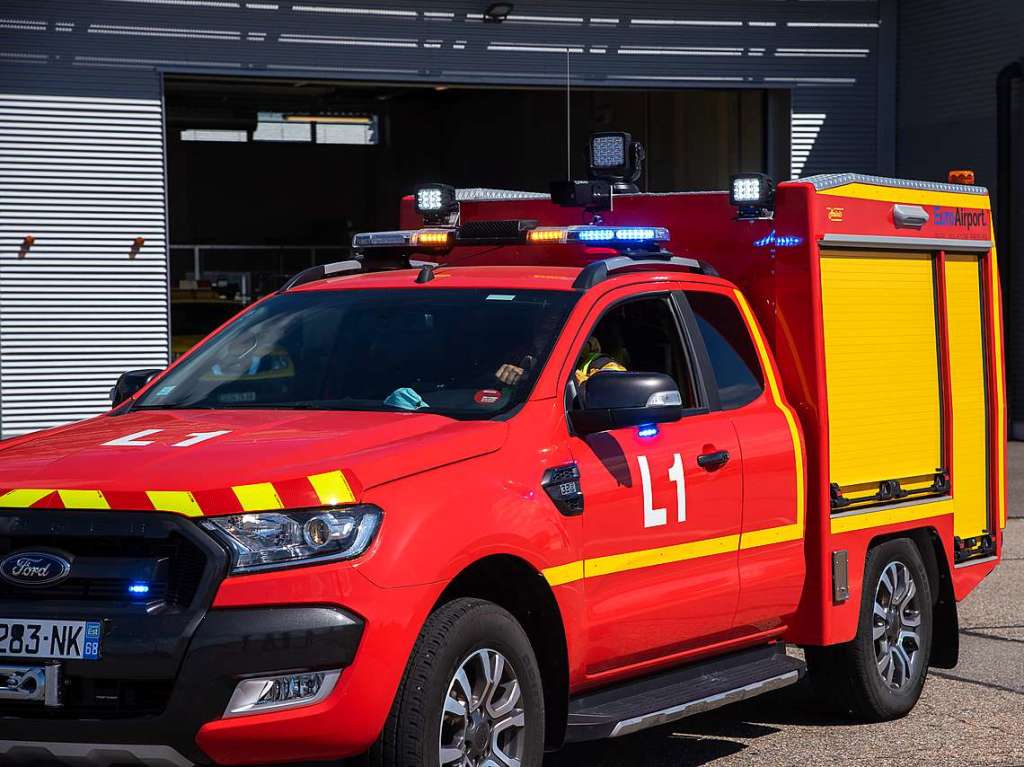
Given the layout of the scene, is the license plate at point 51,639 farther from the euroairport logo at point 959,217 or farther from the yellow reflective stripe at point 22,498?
the euroairport logo at point 959,217

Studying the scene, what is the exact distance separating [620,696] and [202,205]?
26.4m

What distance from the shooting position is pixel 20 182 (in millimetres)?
17000

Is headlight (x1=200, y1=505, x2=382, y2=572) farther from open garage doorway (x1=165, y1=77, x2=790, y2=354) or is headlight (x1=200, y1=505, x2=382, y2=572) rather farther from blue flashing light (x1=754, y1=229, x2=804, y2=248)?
open garage doorway (x1=165, y1=77, x2=790, y2=354)

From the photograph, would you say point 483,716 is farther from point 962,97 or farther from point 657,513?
point 962,97

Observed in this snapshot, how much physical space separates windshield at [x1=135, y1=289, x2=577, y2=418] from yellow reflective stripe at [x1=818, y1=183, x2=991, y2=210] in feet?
5.86

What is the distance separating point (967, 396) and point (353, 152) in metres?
25.8

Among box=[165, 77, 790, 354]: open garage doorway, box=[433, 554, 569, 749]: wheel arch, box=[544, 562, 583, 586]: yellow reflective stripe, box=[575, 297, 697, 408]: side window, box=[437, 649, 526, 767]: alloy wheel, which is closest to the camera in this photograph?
box=[437, 649, 526, 767]: alloy wheel

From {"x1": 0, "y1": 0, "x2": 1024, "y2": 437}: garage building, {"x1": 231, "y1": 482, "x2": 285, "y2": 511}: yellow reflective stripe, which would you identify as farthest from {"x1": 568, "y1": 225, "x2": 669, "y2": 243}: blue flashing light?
{"x1": 0, "y1": 0, "x2": 1024, "y2": 437}: garage building

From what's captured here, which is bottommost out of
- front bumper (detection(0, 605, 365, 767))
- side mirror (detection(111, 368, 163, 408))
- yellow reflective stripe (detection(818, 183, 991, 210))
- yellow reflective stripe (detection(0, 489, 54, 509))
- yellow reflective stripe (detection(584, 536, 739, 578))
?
front bumper (detection(0, 605, 365, 767))

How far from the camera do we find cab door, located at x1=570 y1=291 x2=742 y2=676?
5.66 meters

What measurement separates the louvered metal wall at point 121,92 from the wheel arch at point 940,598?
11.3 m

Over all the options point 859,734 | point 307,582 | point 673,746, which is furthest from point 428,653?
point 859,734

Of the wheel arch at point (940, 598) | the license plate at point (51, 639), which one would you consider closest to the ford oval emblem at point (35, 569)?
the license plate at point (51, 639)

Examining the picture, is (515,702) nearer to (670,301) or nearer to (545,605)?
(545,605)
